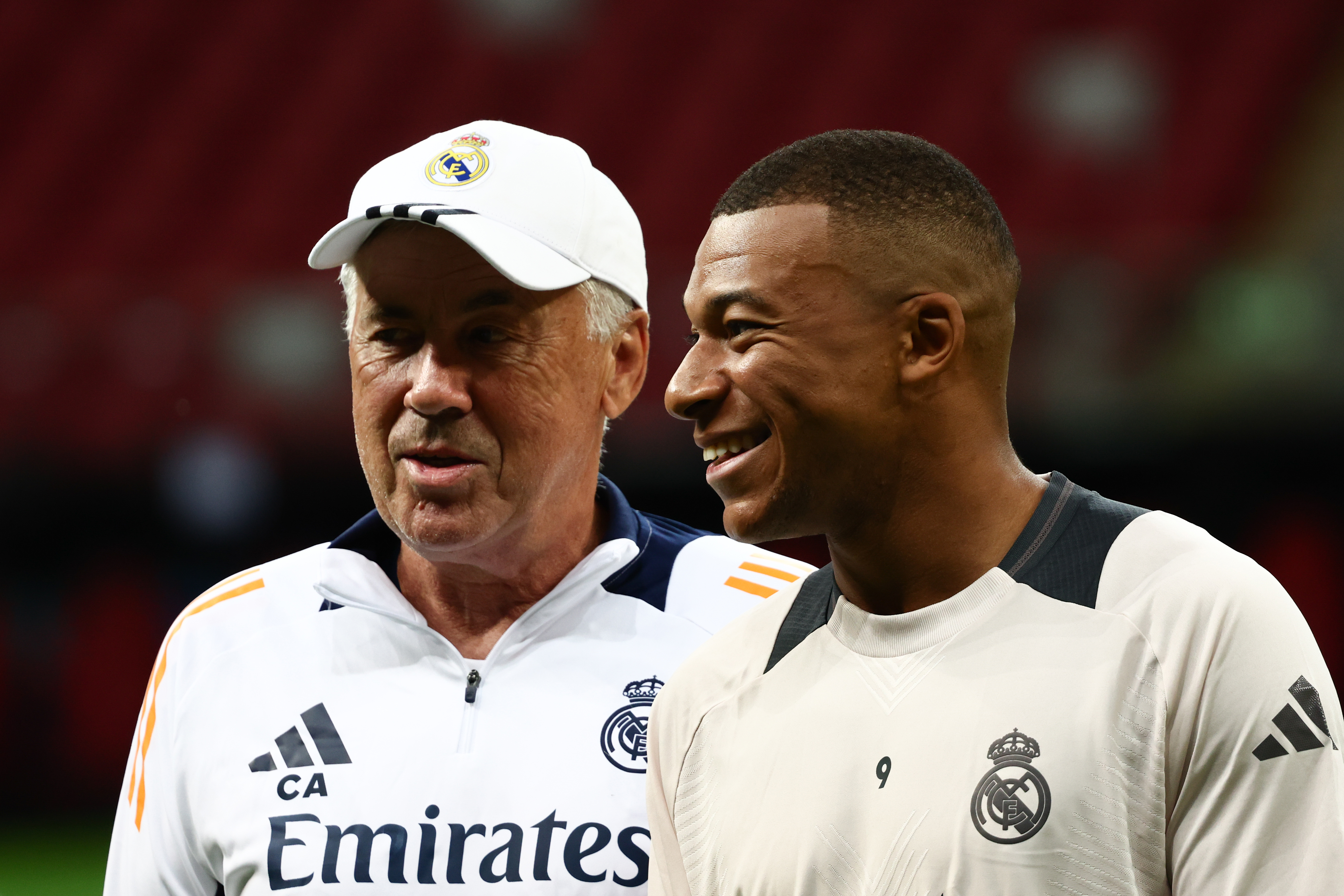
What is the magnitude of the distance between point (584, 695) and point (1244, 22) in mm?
8217

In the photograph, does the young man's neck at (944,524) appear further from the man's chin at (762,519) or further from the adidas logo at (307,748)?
the adidas logo at (307,748)

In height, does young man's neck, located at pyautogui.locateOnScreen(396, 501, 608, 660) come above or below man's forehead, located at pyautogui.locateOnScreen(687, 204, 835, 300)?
below

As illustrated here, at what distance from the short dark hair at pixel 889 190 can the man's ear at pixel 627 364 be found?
66 centimetres

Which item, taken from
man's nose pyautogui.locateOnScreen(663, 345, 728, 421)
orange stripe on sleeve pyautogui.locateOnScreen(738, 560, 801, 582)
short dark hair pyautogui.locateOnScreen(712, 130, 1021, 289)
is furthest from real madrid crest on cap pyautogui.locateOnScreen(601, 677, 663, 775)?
short dark hair pyautogui.locateOnScreen(712, 130, 1021, 289)

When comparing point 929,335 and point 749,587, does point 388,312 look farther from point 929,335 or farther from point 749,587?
point 929,335

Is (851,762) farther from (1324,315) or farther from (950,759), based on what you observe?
(1324,315)

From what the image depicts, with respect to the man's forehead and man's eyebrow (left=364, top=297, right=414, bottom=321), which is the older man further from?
the man's forehead

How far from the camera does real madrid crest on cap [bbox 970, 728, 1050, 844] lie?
1439mm

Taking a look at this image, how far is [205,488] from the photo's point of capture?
6.32 metres

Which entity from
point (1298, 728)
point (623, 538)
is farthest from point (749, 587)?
point (1298, 728)

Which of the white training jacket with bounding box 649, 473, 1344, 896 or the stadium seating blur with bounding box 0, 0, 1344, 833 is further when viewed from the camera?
the stadium seating blur with bounding box 0, 0, 1344, 833

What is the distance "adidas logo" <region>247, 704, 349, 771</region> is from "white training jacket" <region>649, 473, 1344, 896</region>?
579mm

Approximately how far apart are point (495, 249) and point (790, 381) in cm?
65

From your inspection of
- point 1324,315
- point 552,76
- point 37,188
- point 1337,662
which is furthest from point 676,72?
point 1337,662
